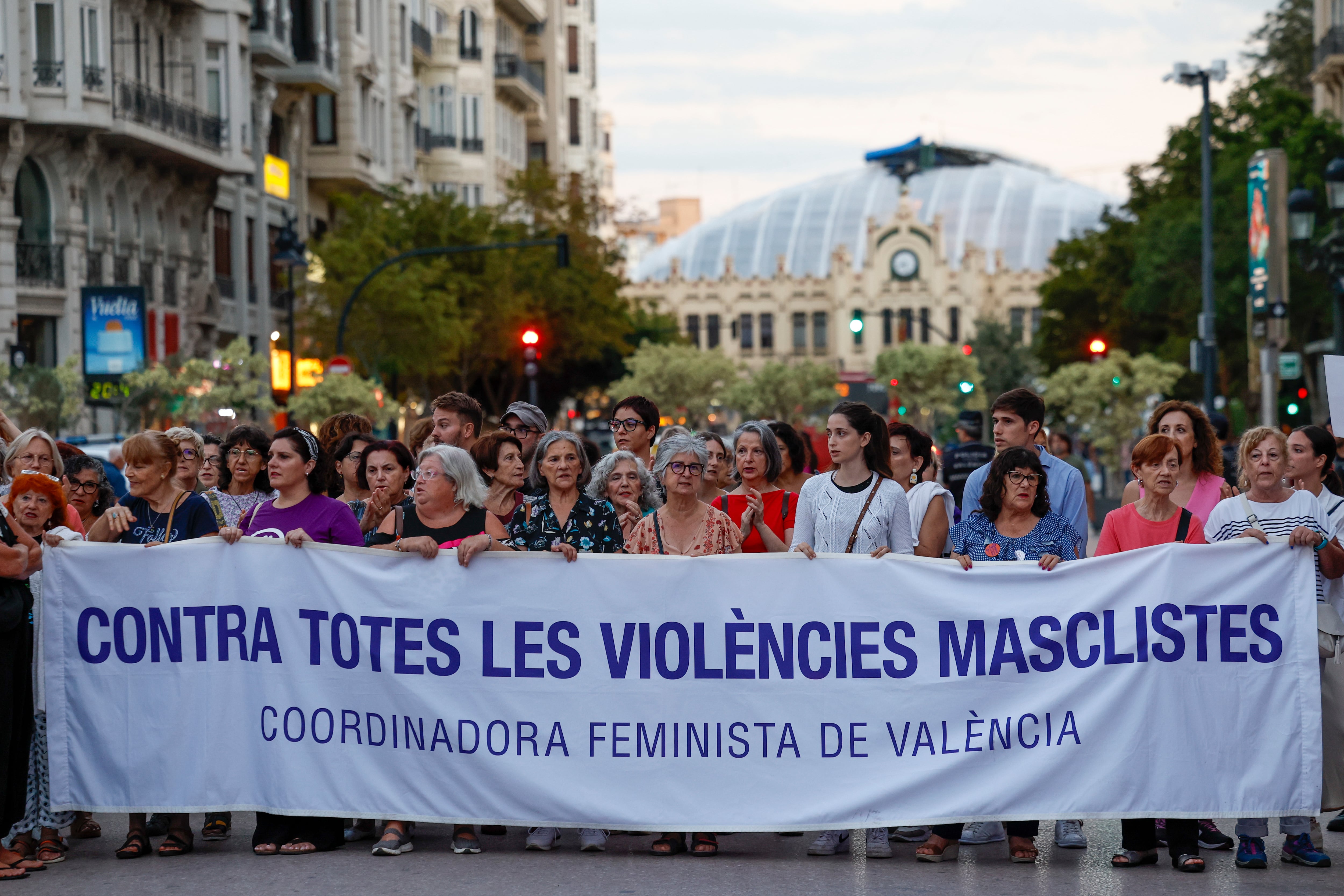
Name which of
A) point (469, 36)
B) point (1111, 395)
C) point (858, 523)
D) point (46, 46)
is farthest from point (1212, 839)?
point (469, 36)

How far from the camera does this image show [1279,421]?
106 feet

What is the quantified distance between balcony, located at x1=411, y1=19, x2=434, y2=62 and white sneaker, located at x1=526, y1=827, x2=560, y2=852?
185ft

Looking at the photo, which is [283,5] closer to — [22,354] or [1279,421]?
[22,354]

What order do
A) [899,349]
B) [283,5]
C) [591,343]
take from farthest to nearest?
[899,349], [591,343], [283,5]

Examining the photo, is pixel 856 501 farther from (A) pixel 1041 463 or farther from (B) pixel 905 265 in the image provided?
(B) pixel 905 265

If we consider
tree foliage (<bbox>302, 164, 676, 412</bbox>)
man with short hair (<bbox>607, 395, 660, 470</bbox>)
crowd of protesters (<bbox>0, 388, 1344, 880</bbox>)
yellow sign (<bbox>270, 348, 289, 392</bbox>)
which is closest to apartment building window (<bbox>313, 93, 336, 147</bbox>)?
tree foliage (<bbox>302, 164, 676, 412</bbox>)

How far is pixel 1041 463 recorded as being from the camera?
869 centimetres

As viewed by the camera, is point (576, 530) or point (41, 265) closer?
point (576, 530)

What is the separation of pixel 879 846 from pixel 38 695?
3962mm

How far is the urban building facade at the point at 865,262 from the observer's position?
511 feet

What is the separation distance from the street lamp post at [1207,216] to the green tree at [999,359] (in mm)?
52632

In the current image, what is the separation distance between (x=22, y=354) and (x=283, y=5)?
56.2 feet

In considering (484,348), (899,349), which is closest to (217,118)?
(484,348)

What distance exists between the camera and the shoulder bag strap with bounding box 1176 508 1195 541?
8.42 metres
